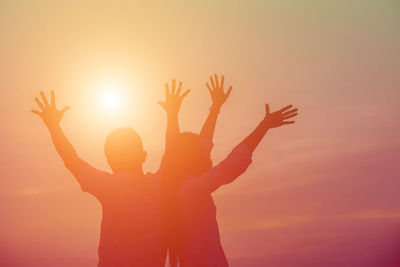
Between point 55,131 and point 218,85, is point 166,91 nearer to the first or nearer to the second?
point 55,131

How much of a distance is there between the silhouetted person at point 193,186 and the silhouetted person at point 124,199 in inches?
8.2

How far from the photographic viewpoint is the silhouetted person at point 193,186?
4156 millimetres

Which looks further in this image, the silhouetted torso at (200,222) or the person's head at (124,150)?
the person's head at (124,150)

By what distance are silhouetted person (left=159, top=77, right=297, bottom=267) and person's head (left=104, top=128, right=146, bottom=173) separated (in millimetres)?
350

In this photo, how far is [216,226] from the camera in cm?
428

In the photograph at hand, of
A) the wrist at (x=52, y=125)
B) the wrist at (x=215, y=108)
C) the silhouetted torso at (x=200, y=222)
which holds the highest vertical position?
the wrist at (x=215, y=108)

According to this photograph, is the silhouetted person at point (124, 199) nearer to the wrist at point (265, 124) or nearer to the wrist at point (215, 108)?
the wrist at point (265, 124)

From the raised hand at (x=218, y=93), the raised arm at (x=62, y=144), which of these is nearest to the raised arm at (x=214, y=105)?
the raised hand at (x=218, y=93)

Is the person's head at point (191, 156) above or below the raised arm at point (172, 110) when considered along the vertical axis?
below

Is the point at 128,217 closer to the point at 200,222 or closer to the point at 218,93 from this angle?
the point at 200,222

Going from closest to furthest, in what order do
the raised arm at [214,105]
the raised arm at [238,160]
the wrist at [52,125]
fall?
1. the raised arm at [238,160]
2. the wrist at [52,125]
3. the raised arm at [214,105]

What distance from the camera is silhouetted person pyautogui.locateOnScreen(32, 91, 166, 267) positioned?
4.33 m

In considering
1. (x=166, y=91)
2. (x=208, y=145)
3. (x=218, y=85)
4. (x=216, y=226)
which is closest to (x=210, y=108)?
(x=218, y=85)

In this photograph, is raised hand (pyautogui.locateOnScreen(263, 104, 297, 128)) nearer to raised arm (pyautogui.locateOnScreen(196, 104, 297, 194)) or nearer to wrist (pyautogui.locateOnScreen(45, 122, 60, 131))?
raised arm (pyautogui.locateOnScreen(196, 104, 297, 194))
